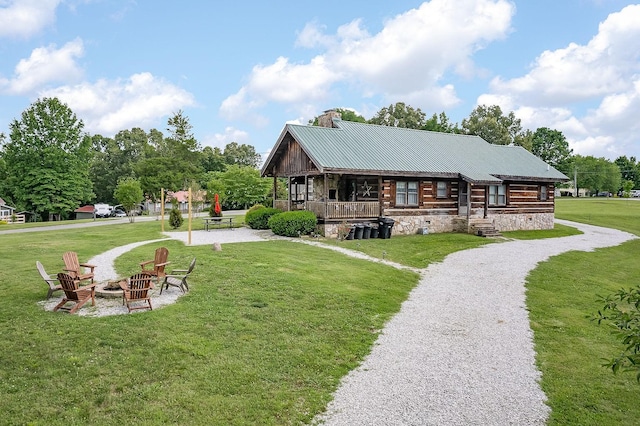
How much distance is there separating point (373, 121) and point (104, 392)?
59588 mm

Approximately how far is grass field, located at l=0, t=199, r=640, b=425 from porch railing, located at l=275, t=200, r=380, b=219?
8.47m

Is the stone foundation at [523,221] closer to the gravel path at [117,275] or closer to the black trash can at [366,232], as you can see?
the black trash can at [366,232]

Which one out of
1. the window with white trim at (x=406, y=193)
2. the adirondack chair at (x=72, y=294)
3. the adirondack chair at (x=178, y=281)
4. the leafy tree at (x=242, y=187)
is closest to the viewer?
the adirondack chair at (x=72, y=294)

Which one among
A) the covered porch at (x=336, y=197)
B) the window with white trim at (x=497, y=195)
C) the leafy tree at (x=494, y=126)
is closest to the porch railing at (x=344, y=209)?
the covered porch at (x=336, y=197)

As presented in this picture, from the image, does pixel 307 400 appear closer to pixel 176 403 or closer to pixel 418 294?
pixel 176 403

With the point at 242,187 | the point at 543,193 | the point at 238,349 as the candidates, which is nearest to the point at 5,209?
the point at 242,187

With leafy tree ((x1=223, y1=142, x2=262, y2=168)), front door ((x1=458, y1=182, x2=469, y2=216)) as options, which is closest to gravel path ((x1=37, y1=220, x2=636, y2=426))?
front door ((x1=458, y1=182, x2=469, y2=216))

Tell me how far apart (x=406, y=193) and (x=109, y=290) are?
743 inches

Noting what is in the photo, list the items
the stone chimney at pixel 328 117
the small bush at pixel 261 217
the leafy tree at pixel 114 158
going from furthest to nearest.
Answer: the leafy tree at pixel 114 158
the stone chimney at pixel 328 117
the small bush at pixel 261 217

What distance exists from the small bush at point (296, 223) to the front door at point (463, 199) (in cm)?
1039

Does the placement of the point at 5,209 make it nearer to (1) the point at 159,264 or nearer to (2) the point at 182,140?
(2) the point at 182,140

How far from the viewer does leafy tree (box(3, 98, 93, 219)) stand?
4894 centimetres

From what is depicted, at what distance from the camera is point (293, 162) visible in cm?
2639

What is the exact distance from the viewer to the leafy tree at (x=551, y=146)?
97938mm
